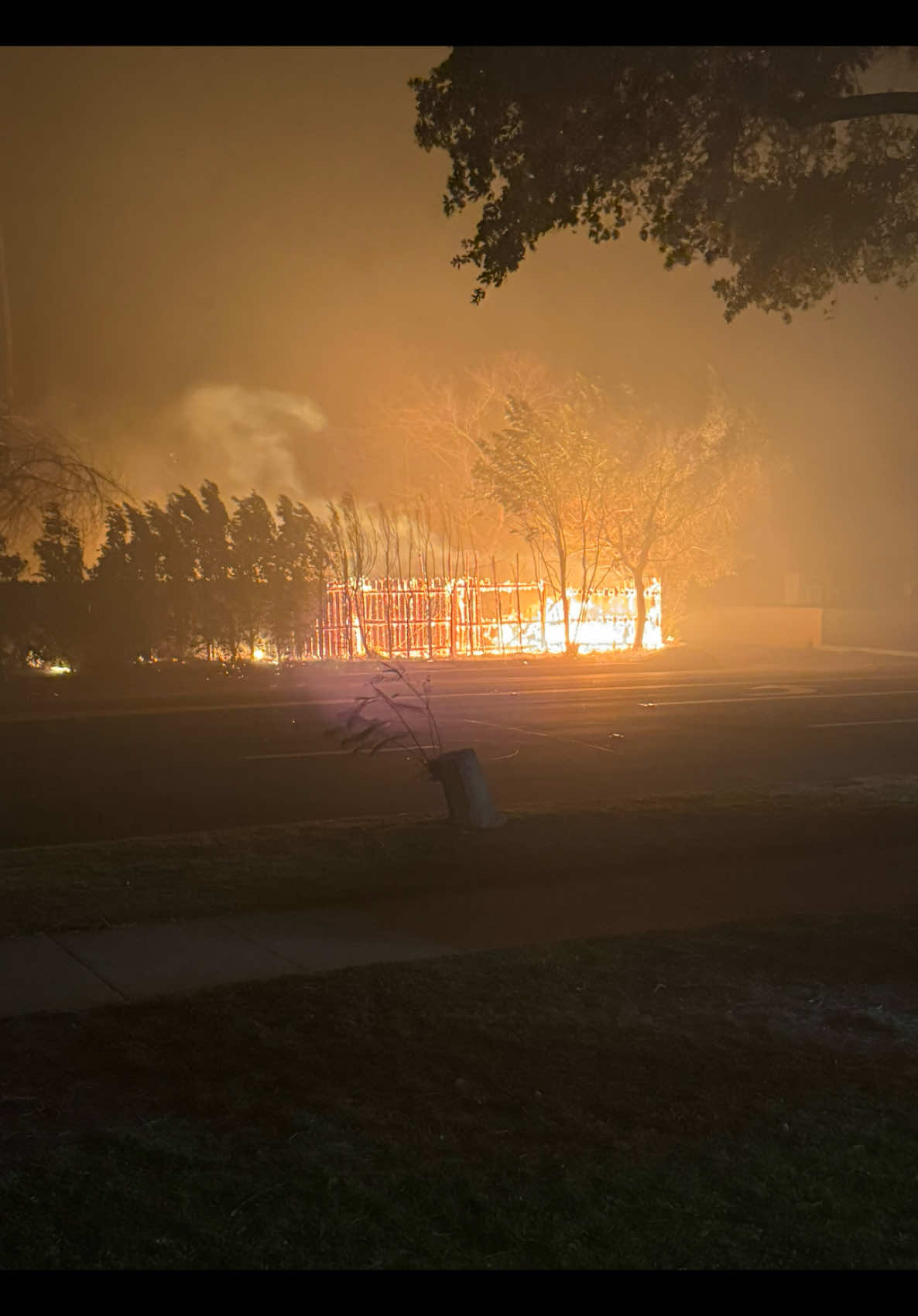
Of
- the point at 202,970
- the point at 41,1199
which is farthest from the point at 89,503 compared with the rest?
the point at 41,1199

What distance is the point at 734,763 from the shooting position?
639 inches

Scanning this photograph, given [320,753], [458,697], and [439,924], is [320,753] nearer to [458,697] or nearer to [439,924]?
[458,697]

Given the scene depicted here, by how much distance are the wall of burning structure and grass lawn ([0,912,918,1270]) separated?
2591 centimetres

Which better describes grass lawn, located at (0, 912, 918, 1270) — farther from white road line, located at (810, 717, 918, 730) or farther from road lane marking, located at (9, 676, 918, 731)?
road lane marking, located at (9, 676, 918, 731)

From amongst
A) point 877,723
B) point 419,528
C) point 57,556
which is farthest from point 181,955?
point 419,528

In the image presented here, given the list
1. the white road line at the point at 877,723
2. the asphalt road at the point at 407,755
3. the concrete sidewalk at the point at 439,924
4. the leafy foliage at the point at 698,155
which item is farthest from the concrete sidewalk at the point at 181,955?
the white road line at the point at 877,723

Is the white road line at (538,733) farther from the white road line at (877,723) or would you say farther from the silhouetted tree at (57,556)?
the silhouetted tree at (57,556)

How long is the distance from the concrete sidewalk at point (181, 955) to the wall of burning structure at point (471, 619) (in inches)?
952

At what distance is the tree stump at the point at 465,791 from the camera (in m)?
11.3

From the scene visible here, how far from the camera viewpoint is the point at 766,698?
24.4 m

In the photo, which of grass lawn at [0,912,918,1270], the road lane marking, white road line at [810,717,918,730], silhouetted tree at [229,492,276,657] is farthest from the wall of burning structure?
grass lawn at [0,912,918,1270]

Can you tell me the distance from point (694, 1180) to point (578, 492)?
113ft

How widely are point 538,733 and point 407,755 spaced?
8.44 feet

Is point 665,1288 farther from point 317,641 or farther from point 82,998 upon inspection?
point 317,641
